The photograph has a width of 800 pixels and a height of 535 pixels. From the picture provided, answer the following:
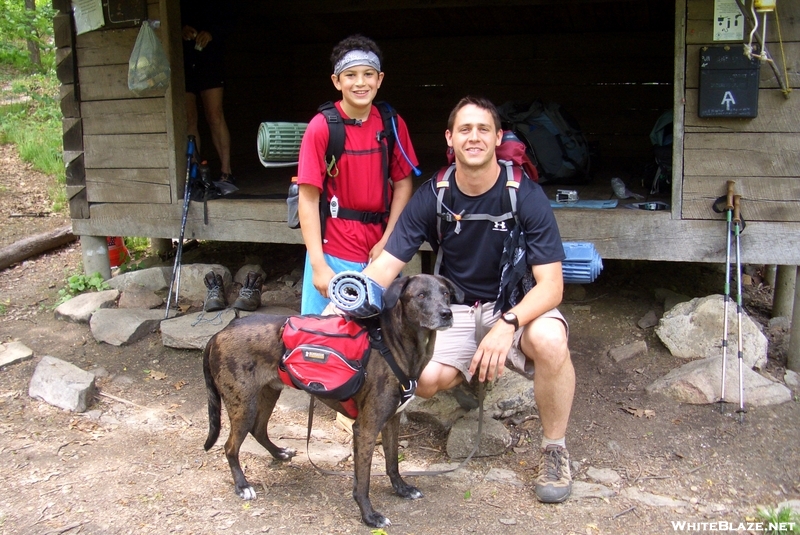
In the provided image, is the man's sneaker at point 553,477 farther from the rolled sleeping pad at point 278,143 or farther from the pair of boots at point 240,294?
the pair of boots at point 240,294

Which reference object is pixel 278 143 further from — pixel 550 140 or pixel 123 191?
pixel 550 140

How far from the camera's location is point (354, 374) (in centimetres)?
310

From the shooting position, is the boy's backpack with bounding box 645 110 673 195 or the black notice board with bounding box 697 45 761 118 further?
the boy's backpack with bounding box 645 110 673 195

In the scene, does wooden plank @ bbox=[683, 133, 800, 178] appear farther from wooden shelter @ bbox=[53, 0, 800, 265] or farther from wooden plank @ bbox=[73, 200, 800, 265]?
wooden plank @ bbox=[73, 200, 800, 265]

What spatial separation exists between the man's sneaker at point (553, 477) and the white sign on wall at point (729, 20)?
2891 mm

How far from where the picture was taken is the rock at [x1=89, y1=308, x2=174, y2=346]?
5508 mm

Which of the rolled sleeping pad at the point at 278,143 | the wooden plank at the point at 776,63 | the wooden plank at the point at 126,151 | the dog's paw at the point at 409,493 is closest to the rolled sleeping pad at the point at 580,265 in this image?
the dog's paw at the point at 409,493

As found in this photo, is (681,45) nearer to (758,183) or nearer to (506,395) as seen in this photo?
(758,183)

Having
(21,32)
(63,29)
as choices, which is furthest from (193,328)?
(21,32)

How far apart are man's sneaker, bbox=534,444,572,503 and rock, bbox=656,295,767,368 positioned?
70.6 inches

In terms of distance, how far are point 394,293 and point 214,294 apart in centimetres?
316

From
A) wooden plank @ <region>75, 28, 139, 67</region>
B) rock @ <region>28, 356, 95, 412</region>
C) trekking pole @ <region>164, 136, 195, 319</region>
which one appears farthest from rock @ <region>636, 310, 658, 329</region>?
wooden plank @ <region>75, 28, 139, 67</region>

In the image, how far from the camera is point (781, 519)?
3.04 meters

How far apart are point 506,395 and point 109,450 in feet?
7.63
